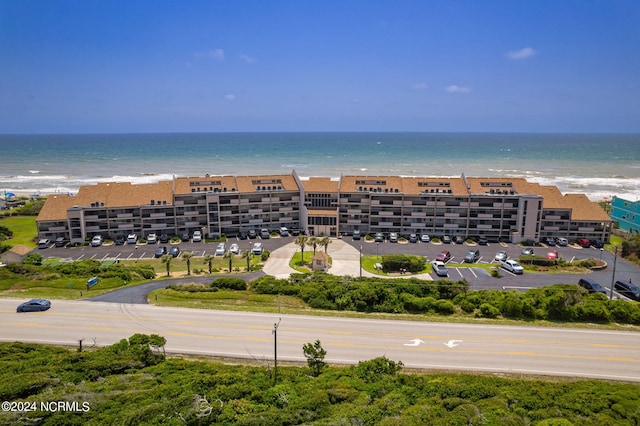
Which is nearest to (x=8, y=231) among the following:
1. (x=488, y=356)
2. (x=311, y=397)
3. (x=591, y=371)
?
(x=311, y=397)

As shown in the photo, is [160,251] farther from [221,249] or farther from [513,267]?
[513,267]

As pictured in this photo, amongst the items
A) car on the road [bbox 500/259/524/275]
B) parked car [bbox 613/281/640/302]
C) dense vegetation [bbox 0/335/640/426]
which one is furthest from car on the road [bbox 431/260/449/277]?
dense vegetation [bbox 0/335/640/426]

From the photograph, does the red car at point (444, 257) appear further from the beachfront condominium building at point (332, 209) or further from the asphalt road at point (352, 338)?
the asphalt road at point (352, 338)

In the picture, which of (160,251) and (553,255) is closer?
(553,255)

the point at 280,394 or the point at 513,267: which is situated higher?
the point at 280,394

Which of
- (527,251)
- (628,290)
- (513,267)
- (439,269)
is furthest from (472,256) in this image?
(628,290)

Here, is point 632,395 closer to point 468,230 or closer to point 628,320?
point 628,320

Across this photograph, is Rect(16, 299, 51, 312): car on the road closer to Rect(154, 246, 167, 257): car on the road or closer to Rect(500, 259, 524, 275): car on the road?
Rect(154, 246, 167, 257): car on the road
